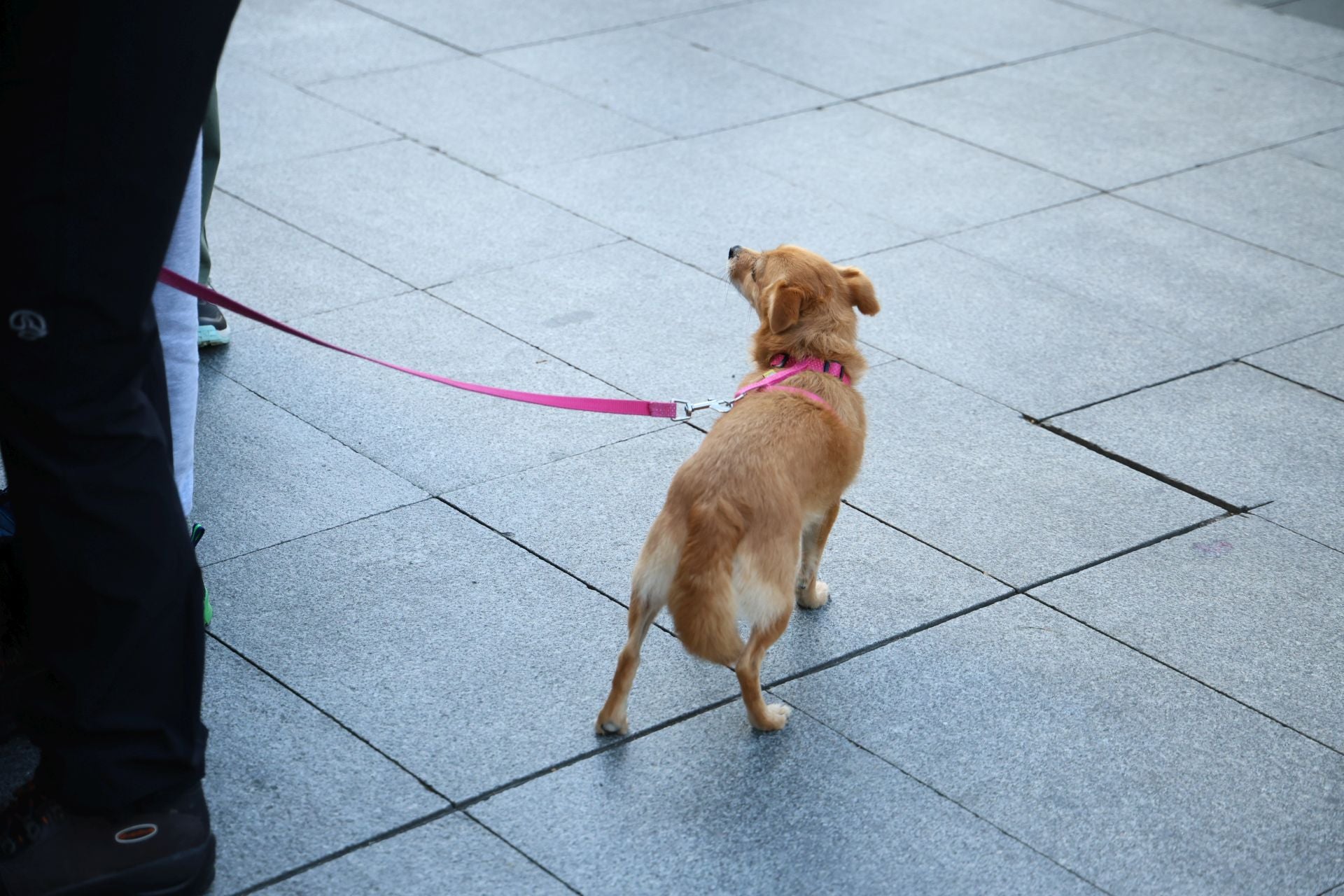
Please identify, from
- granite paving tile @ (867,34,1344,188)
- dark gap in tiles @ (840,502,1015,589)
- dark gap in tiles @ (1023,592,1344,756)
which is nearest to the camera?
dark gap in tiles @ (1023,592,1344,756)

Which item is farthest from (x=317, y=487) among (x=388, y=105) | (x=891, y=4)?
(x=891, y=4)

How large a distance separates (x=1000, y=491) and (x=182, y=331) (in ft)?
9.14

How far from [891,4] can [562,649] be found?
27.0 feet

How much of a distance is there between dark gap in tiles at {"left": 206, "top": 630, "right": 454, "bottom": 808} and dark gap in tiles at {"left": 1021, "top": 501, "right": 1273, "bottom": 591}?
2.00m

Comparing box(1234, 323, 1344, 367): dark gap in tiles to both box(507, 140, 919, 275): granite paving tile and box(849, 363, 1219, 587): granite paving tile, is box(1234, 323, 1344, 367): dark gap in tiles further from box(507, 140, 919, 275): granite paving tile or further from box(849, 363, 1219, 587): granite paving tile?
box(507, 140, 919, 275): granite paving tile

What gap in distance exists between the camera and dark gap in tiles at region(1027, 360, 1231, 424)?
5676 millimetres

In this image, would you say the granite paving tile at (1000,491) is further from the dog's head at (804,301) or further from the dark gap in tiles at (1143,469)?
the dog's head at (804,301)

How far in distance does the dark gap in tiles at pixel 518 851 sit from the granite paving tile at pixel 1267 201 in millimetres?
5435

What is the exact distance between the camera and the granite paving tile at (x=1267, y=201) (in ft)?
24.3

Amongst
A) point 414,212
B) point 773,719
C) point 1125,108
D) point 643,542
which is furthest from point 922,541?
point 1125,108

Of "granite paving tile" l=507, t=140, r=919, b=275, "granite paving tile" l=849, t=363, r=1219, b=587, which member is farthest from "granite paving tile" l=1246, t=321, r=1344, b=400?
"granite paving tile" l=507, t=140, r=919, b=275

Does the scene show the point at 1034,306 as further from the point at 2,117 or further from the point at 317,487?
the point at 2,117

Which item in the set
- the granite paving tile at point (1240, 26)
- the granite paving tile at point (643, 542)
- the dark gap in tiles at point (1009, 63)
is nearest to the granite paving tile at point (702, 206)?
the dark gap in tiles at point (1009, 63)

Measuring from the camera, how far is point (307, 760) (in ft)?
12.0
